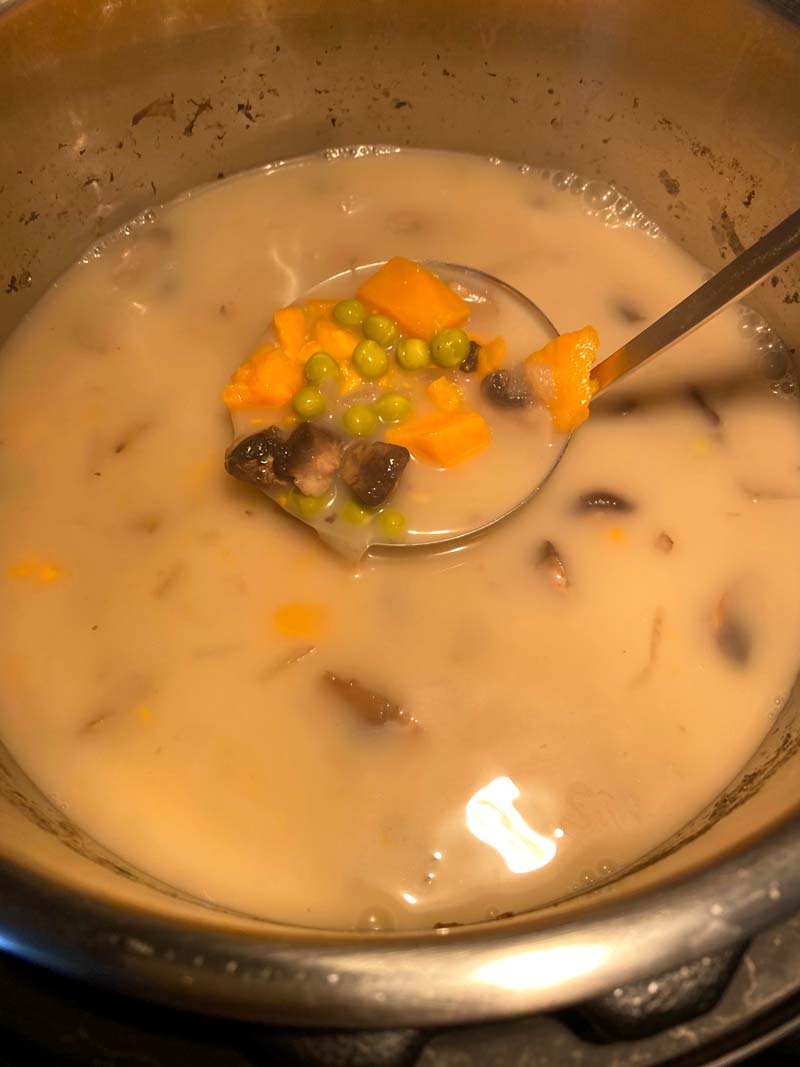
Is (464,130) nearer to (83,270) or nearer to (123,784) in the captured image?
(83,270)

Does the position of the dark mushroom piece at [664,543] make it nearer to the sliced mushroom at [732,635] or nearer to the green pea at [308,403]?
the sliced mushroom at [732,635]

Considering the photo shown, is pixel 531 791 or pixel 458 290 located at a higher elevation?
pixel 458 290

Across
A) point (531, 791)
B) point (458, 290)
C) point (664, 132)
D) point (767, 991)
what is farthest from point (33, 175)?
point (767, 991)

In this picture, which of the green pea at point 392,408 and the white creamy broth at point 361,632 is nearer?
the white creamy broth at point 361,632

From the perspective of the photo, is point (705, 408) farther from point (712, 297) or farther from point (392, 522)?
point (392, 522)

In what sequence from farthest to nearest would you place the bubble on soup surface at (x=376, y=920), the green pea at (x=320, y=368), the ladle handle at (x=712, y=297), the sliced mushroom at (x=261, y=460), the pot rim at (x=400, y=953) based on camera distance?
1. the green pea at (x=320, y=368)
2. the sliced mushroom at (x=261, y=460)
3. the ladle handle at (x=712, y=297)
4. the bubble on soup surface at (x=376, y=920)
5. the pot rim at (x=400, y=953)

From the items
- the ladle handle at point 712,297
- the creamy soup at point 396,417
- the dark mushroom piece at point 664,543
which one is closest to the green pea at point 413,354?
the creamy soup at point 396,417

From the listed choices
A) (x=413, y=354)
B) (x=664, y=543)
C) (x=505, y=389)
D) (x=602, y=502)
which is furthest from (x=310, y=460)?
(x=664, y=543)
